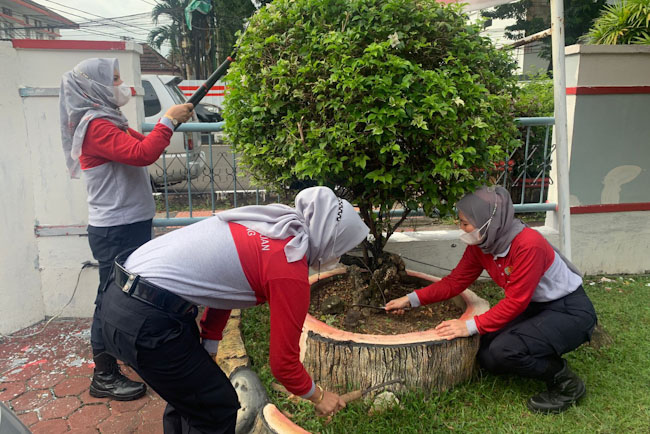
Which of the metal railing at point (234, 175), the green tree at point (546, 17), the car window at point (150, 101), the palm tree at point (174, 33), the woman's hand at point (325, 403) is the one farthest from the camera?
the palm tree at point (174, 33)

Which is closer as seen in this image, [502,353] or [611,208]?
[502,353]

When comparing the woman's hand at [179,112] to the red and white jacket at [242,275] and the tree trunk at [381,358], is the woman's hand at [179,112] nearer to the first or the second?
the red and white jacket at [242,275]

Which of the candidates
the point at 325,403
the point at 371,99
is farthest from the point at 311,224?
the point at 371,99

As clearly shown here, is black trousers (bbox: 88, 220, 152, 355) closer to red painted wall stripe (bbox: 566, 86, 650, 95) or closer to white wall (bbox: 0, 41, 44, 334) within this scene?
white wall (bbox: 0, 41, 44, 334)

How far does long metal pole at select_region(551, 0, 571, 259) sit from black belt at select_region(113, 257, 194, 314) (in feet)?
9.65

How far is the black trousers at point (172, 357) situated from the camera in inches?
70.7

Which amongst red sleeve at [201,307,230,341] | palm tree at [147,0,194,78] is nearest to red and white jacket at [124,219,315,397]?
red sleeve at [201,307,230,341]

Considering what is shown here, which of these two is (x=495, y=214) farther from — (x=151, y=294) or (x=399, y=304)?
(x=151, y=294)

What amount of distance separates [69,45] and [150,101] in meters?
4.50

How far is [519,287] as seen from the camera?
255 centimetres

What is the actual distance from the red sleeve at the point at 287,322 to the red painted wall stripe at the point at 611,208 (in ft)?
12.1

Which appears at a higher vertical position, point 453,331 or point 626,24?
point 626,24

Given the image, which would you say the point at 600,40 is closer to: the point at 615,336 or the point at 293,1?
the point at 615,336

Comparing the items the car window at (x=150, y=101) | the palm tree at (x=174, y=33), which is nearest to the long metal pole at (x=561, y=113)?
the car window at (x=150, y=101)
